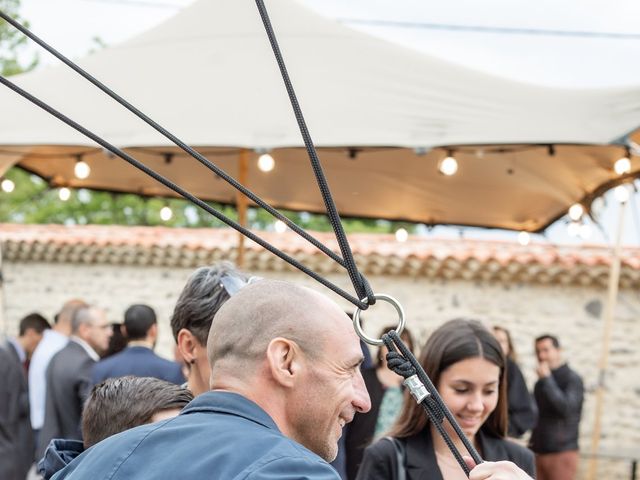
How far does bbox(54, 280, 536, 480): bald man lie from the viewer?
146cm

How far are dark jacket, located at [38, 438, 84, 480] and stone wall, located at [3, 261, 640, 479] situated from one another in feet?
27.8

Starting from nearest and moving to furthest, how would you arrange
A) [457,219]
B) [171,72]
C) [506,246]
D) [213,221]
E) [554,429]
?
1. [171,72]
2. [554,429]
3. [457,219]
4. [506,246]
5. [213,221]

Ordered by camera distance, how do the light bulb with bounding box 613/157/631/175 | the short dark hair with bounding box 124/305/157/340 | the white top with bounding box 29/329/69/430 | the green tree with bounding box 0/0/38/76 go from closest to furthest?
the short dark hair with bounding box 124/305/157/340, the light bulb with bounding box 613/157/631/175, the white top with bounding box 29/329/69/430, the green tree with bounding box 0/0/38/76

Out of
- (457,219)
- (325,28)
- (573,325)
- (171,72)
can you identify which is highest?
(325,28)

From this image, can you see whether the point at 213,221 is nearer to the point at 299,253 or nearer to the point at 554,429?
the point at 299,253

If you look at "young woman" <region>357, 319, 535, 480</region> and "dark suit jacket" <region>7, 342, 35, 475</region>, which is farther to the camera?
"dark suit jacket" <region>7, 342, 35, 475</region>

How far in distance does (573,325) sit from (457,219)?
3243mm

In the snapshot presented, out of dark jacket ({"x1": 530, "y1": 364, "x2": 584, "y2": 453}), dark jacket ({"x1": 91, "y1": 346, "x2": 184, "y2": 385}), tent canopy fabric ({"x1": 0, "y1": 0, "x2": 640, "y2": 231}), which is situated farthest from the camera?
dark jacket ({"x1": 530, "y1": 364, "x2": 584, "y2": 453})

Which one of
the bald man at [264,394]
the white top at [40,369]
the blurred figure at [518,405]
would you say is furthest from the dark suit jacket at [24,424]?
the bald man at [264,394]

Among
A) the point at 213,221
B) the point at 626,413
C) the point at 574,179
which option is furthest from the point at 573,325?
the point at 213,221

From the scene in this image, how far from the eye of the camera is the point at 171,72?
639 centimetres

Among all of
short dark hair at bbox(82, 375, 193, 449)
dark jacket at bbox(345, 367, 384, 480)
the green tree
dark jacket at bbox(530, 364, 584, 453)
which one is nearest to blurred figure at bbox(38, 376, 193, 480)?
short dark hair at bbox(82, 375, 193, 449)

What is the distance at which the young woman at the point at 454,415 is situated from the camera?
2.82 metres

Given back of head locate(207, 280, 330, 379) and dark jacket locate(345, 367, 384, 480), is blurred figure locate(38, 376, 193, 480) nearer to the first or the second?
back of head locate(207, 280, 330, 379)
